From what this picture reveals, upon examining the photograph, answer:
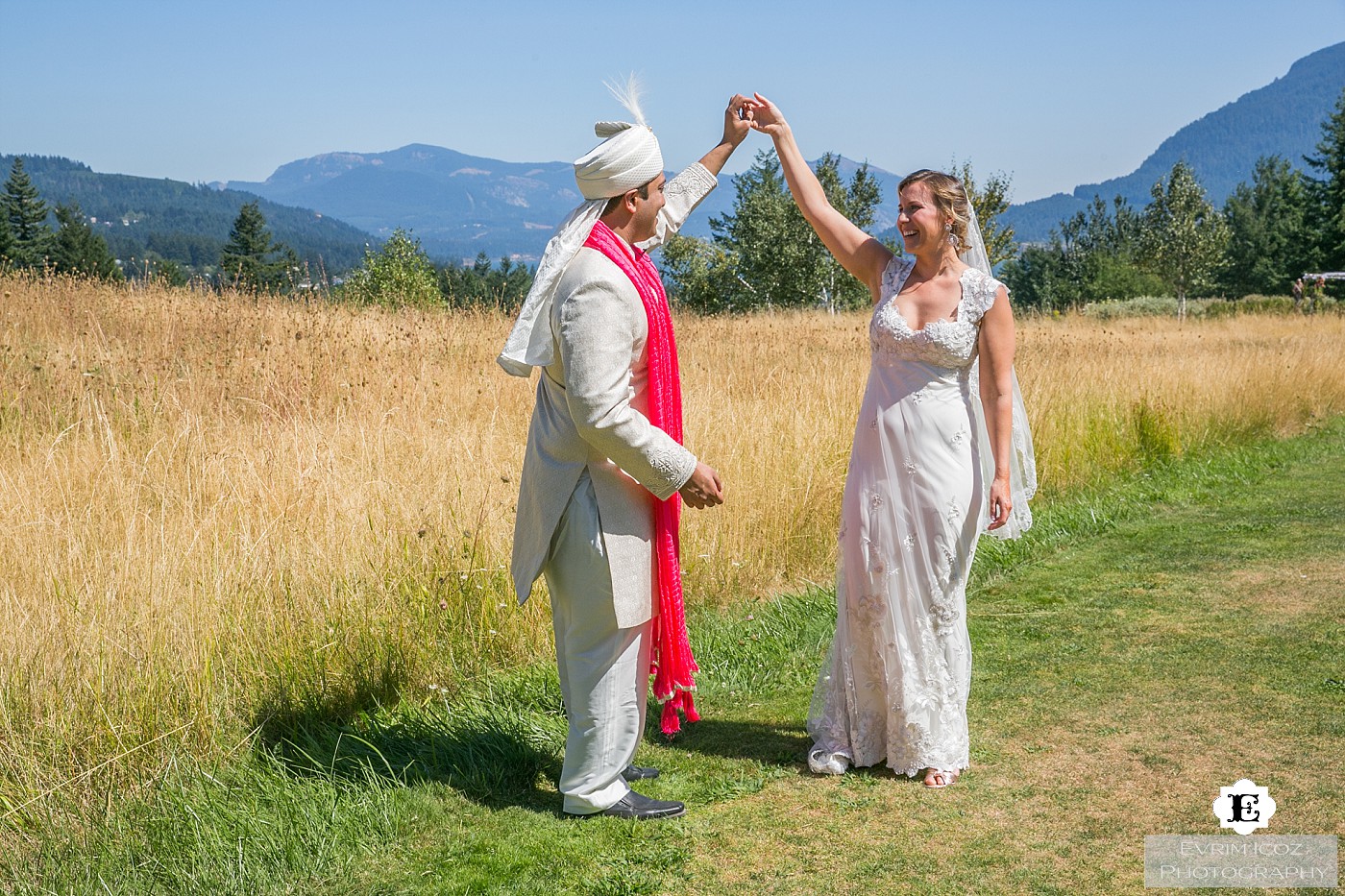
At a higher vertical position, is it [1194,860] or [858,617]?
[858,617]

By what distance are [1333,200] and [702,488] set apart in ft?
193

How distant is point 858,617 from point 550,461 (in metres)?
1.47

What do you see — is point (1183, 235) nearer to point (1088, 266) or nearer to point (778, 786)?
point (1088, 266)

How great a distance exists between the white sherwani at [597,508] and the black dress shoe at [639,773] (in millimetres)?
350

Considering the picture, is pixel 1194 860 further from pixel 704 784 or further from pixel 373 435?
pixel 373 435

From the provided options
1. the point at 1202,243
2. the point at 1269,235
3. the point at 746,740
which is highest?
the point at 1269,235

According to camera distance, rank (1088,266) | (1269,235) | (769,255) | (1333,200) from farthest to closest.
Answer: (1269,235), (1088,266), (1333,200), (769,255)

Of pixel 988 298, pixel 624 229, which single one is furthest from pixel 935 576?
pixel 624 229

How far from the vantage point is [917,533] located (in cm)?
418

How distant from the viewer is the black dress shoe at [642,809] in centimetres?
384

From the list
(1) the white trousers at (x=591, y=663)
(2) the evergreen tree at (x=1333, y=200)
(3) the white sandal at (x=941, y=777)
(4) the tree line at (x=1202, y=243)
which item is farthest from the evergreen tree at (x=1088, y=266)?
(1) the white trousers at (x=591, y=663)

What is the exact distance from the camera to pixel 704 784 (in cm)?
423

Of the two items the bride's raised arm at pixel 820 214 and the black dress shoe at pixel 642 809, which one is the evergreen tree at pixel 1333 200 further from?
the black dress shoe at pixel 642 809

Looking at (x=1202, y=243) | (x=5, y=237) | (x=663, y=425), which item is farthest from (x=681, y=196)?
(x=1202, y=243)
